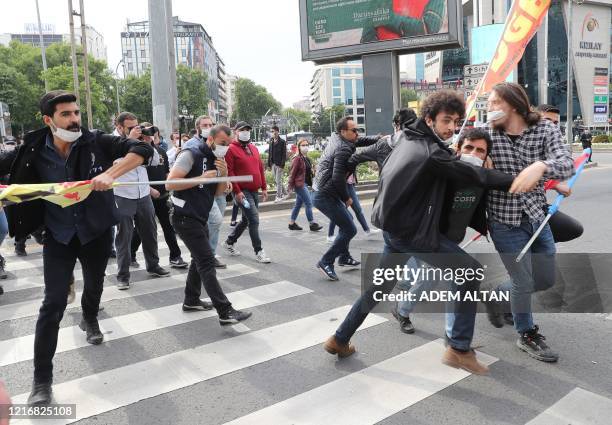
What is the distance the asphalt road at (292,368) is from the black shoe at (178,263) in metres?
1.07

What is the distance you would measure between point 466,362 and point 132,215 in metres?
4.13

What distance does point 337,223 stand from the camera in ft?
19.4

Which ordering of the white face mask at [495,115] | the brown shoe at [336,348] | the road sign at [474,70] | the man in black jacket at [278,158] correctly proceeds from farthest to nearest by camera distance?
the man in black jacket at [278,158], the road sign at [474,70], the brown shoe at [336,348], the white face mask at [495,115]

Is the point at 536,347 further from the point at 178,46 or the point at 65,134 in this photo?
the point at 178,46

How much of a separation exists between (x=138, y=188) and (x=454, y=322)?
13.3ft

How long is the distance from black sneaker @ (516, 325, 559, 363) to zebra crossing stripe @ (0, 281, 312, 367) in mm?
2221

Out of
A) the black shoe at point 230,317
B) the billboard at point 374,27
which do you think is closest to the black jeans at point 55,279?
the black shoe at point 230,317

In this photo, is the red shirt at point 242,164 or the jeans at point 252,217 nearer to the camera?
the jeans at point 252,217

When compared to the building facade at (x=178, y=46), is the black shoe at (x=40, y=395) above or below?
below

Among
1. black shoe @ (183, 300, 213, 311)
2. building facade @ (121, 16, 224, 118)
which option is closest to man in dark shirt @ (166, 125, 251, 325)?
black shoe @ (183, 300, 213, 311)

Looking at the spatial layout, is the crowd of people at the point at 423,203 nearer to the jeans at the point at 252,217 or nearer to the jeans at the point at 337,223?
the jeans at the point at 337,223

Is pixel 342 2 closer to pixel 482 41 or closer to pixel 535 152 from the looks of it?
Answer: pixel 535 152

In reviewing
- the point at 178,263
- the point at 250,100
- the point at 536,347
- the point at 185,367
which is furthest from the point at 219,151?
the point at 250,100

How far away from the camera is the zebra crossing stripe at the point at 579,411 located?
9.18ft
